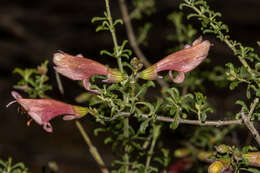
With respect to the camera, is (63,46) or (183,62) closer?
(183,62)

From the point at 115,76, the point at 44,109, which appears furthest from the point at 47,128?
the point at 115,76

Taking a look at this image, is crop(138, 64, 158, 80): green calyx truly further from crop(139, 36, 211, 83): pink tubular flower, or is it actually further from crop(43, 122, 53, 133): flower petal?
crop(43, 122, 53, 133): flower petal

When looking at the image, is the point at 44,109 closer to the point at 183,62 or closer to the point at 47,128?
the point at 47,128

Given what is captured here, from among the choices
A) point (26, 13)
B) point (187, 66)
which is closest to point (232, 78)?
point (187, 66)

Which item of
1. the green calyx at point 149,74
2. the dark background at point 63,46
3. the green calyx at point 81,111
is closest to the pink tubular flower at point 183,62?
the green calyx at point 149,74

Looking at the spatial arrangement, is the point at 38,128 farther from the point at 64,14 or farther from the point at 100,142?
the point at 64,14

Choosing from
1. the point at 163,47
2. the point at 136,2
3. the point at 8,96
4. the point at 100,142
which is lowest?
the point at 100,142

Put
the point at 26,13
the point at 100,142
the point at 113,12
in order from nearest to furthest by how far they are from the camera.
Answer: the point at 100,142, the point at 113,12, the point at 26,13
